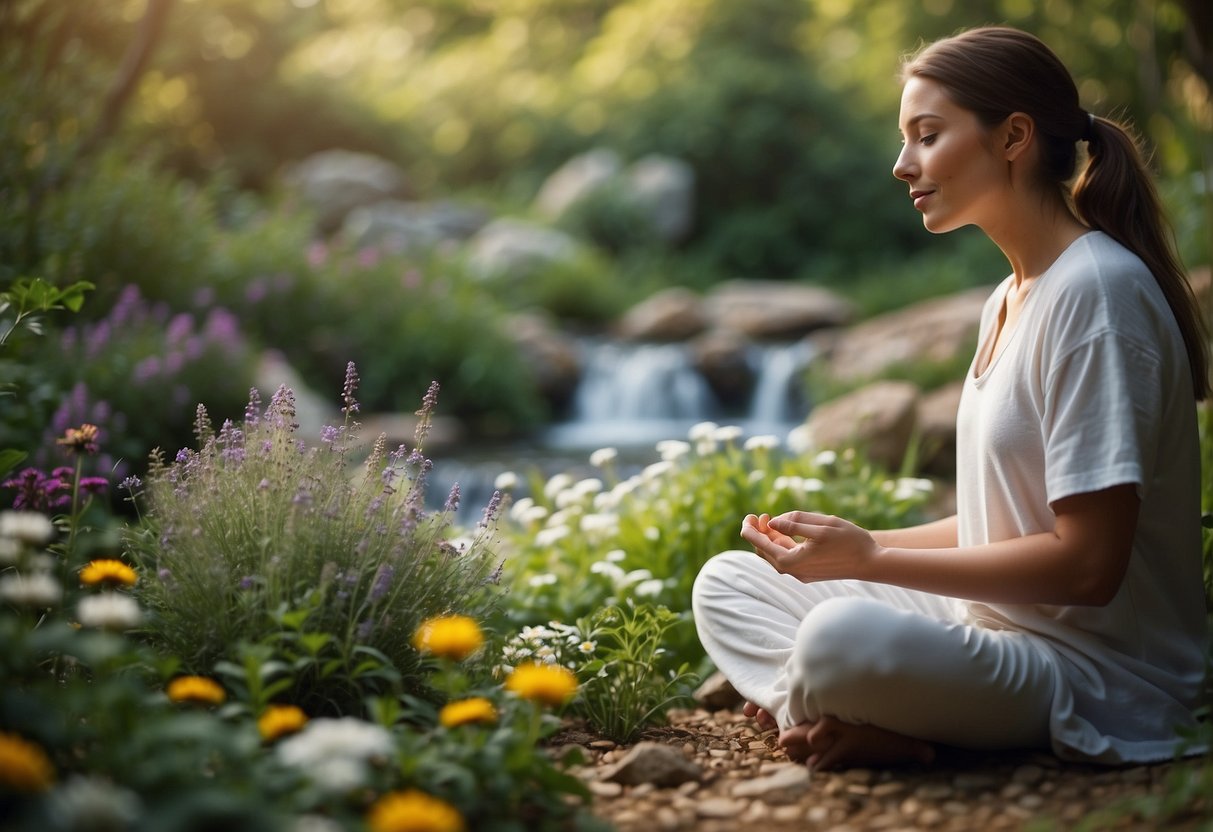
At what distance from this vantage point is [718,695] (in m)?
3.05

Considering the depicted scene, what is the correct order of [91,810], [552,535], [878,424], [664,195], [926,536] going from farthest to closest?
[664,195] → [878,424] → [552,535] → [926,536] → [91,810]

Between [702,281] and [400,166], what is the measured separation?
220 inches

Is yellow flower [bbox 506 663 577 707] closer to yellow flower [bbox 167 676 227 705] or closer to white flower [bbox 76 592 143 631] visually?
yellow flower [bbox 167 676 227 705]

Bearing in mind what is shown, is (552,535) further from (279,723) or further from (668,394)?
(668,394)

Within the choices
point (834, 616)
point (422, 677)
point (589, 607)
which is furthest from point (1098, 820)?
point (589, 607)

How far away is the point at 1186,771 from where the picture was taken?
5.88 ft

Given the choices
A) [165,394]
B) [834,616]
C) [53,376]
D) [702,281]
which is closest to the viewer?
[834,616]

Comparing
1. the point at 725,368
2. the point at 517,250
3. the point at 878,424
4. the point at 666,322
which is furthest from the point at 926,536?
the point at 517,250

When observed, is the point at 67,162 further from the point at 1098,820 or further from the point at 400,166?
the point at 400,166

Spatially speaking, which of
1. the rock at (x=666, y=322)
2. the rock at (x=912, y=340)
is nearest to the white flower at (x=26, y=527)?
Result: the rock at (x=912, y=340)

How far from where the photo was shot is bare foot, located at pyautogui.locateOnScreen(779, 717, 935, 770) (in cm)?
219

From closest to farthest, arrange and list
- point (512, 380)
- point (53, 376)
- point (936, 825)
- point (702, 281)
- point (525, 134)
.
Answer: point (936, 825) → point (53, 376) → point (512, 380) → point (702, 281) → point (525, 134)

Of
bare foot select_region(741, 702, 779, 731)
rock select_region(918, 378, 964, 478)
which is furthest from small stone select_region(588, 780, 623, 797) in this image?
rock select_region(918, 378, 964, 478)

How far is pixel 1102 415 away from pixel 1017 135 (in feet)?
2.09
